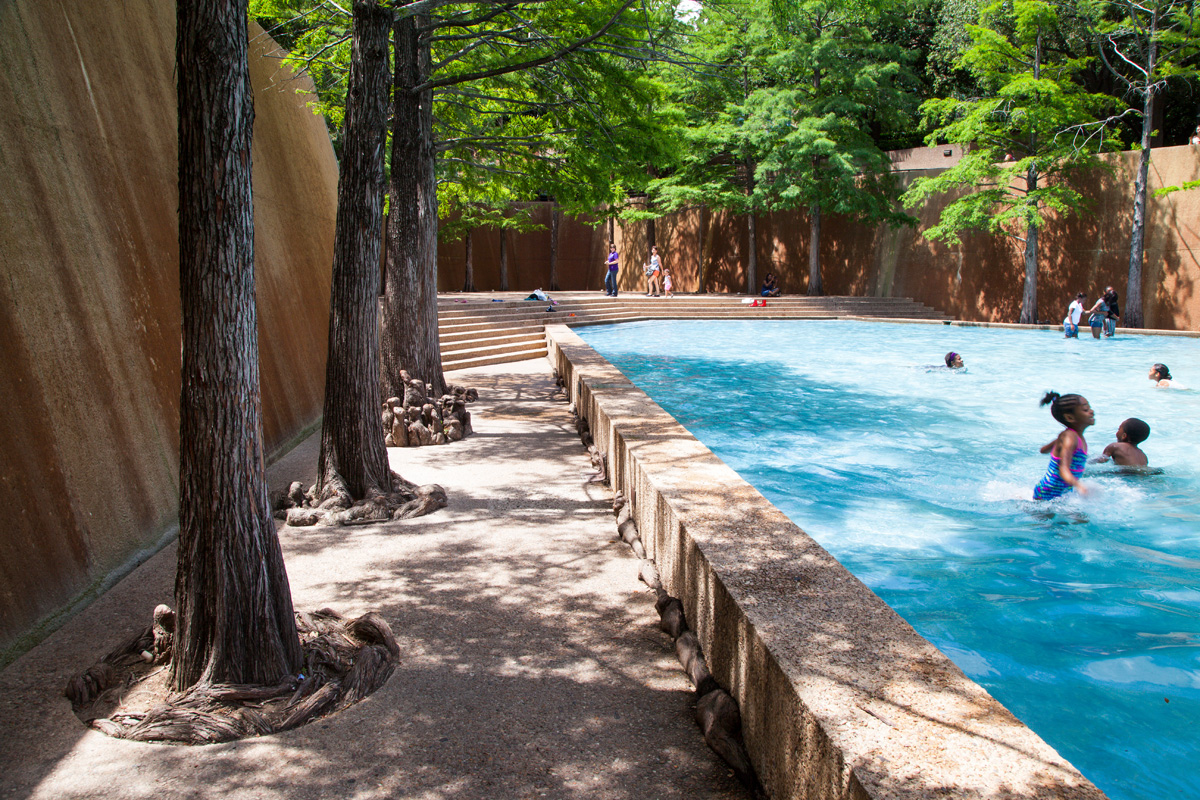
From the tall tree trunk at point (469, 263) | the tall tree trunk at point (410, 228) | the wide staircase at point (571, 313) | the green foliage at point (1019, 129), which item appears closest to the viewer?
the tall tree trunk at point (410, 228)

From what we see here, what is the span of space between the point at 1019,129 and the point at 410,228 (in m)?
21.4

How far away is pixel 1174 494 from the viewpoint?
888 centimetres

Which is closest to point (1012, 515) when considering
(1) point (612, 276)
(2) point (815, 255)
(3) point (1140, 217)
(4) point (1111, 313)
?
(4) point (1111, 313)

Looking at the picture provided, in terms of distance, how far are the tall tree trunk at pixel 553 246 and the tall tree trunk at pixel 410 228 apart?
95.6ft

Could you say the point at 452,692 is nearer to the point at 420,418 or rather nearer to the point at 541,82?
the point at 420,418

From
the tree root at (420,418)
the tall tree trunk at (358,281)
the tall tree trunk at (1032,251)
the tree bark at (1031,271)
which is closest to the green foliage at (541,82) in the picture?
the tall tree trunk at (358,281)

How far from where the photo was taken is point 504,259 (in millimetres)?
39469

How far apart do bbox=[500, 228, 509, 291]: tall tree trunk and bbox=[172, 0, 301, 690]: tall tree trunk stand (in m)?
36.2

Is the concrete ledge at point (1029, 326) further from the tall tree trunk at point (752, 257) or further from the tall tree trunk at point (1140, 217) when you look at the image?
the tall tree trunk at point (752, 257)

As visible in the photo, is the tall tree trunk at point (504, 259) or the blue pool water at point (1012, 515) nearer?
the blue pool water at point (1012, 515)

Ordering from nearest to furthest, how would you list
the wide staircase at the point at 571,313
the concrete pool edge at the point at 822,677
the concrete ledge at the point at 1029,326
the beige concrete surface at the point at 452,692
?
1. the concrete pool edge at the point at 822,677
2. the beige concrete surface at the point at 452,692
3. the wide staircase at the point at 571,313
4. the concrete ledge at the point at 1029,326

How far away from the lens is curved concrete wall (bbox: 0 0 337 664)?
14.3ft

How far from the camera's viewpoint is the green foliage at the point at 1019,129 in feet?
73.6

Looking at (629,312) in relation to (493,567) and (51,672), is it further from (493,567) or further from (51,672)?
(51,672)
